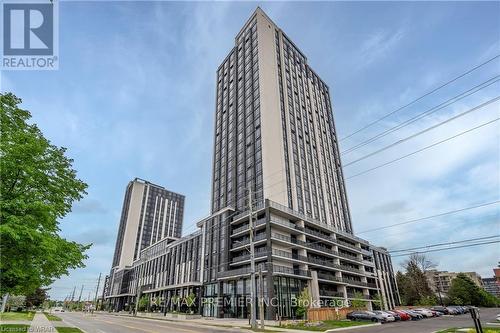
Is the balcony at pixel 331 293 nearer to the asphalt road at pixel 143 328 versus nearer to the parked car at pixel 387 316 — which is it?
the parked car at pixel 387 316

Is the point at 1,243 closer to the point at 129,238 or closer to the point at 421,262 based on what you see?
the point at 421,262

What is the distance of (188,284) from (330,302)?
2934 cm

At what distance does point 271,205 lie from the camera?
4875cm

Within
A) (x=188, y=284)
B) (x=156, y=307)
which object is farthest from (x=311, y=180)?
(x=156, y=307)

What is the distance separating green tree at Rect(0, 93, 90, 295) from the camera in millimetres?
11383

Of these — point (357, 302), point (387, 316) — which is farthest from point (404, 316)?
point (357, 302)

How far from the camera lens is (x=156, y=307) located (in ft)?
258

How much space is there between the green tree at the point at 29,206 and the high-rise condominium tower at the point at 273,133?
4133 centimetres

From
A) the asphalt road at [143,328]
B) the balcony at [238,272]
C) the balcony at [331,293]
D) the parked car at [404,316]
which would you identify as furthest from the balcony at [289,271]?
the asphalt road at [143,328]

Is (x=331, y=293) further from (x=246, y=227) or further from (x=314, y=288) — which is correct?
(x=246, y=227)

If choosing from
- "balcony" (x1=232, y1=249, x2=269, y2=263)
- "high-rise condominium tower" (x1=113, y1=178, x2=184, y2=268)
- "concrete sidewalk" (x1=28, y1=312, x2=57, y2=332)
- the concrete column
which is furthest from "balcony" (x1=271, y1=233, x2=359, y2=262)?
"high-rise condominium tower" (x1=113, y1=178, x2=184, y2=268)

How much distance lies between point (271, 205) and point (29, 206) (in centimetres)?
3953

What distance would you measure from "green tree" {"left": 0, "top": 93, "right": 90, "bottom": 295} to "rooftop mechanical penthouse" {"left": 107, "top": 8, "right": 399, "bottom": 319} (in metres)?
23.3

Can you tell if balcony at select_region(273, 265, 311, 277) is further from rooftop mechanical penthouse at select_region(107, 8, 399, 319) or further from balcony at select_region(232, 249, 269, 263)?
balcony at select_region(232, 249, 269, 263)
